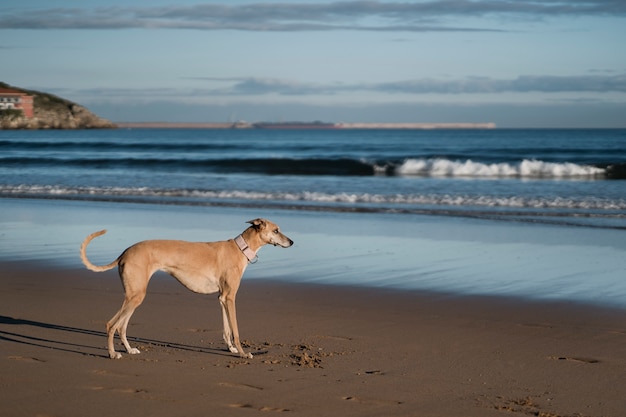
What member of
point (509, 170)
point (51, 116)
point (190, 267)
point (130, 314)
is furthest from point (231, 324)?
point (51, 116)

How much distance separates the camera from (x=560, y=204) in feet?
69.8

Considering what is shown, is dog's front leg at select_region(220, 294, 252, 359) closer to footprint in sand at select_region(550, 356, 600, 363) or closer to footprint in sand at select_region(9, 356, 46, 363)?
footprint in sand at select_region(9, 356, 46, 363)

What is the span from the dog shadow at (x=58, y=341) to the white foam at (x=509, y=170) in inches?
1057

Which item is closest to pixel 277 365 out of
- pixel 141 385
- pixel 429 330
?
pixel 141 385

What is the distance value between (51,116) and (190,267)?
133m

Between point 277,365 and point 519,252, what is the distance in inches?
290

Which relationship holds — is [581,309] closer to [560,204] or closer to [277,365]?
[277,365]

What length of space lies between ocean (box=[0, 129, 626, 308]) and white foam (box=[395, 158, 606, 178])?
0.09 meters

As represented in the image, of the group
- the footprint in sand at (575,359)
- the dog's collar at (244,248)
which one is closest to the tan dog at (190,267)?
the dog's collar at (244,248)

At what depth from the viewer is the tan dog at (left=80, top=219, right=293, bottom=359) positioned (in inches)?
280

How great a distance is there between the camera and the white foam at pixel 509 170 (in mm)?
33500

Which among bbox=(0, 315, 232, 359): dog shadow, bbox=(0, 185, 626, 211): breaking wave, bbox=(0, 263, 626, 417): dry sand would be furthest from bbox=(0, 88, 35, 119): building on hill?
bbox=(0, 315, 232, 359): dog shadow

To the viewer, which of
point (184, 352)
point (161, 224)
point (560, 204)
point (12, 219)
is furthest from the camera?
point (560, 204)

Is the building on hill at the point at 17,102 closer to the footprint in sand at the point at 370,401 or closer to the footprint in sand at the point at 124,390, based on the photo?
the footprint in sand at the point at 124,390
